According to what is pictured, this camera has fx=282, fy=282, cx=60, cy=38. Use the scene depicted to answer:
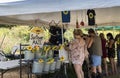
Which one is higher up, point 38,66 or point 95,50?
point 95,50

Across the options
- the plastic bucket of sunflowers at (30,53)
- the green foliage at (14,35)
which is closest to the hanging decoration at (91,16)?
the plastic bucket of sunflowers at (30,53)

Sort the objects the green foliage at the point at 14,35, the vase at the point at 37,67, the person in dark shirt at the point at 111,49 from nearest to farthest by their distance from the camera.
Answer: the vase at the point at 37,67 < the person in dark shirt at the point at 111,49 < the green foliage at the point at 14,35

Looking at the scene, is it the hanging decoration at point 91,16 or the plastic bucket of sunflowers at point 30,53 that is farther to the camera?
the hanging decoration at point 91,16

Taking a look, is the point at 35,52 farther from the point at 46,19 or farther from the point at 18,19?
the point at 46,19

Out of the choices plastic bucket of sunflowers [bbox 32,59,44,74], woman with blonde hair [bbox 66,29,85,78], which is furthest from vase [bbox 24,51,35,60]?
woman with blonde hair [bbox 66,29,85,78]

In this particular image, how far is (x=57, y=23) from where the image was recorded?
32.8 feet

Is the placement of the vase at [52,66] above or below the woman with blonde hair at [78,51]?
below

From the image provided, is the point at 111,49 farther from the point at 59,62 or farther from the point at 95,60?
the point at 59,62

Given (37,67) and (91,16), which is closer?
(37,67)

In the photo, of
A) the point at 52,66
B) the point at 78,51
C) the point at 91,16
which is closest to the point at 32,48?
the point at 52,66

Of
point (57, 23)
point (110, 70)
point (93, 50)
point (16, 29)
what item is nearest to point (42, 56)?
point (93, 50)

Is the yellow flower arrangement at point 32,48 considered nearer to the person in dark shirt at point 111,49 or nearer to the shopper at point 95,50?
the shopper at point 95,50

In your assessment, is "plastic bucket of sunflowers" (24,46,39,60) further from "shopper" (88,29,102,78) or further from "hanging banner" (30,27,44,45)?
"shopper" (88,29,102,78)

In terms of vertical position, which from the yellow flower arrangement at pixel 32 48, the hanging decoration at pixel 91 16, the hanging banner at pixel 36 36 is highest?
the hanging decoration at pixel 91 16
